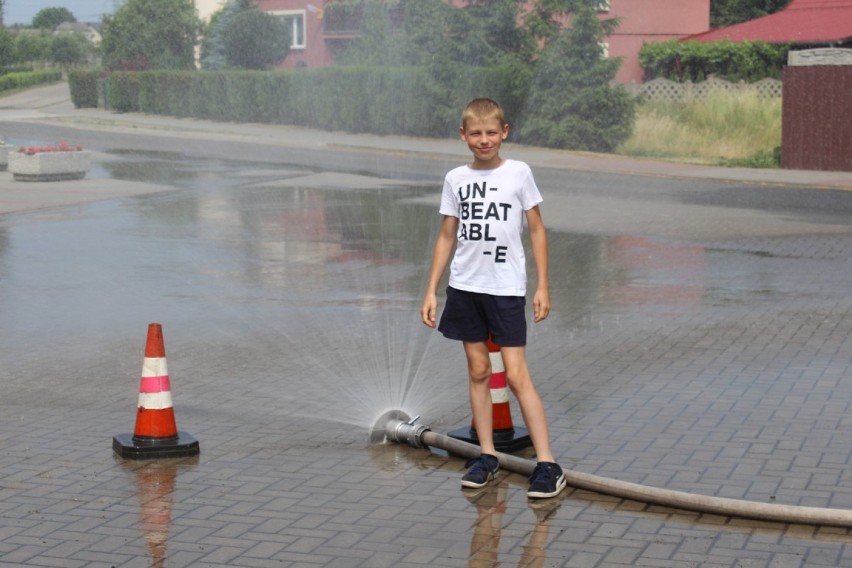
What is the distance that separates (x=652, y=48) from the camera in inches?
1925

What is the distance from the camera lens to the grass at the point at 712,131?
31062mm

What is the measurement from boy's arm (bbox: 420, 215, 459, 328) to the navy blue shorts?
7cm

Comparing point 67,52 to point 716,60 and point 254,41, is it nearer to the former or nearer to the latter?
point 254,41

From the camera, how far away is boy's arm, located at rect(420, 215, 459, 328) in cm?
Result: 640

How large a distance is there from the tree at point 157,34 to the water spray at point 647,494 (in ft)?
142

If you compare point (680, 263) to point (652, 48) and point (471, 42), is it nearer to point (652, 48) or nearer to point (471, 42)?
point (471, 42)

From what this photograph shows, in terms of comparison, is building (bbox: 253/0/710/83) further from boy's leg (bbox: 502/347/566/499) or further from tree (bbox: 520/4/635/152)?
boy's leg (bbox: 502/347/566/499)

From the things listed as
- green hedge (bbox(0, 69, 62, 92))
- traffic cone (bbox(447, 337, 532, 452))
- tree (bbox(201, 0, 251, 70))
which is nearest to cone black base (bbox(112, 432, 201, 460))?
traffic cone (bbox(447, 337, 532, 452))

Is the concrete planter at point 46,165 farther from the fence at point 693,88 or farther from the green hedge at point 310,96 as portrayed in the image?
the fence at point 693,88

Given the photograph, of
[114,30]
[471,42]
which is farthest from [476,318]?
[114,30]

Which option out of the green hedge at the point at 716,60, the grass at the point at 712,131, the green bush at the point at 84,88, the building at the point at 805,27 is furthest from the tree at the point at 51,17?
the grass at the point at 712,131

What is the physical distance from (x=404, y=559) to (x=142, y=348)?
4.96 meters

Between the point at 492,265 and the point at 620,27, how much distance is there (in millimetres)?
47800

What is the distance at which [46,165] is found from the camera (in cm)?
2389
